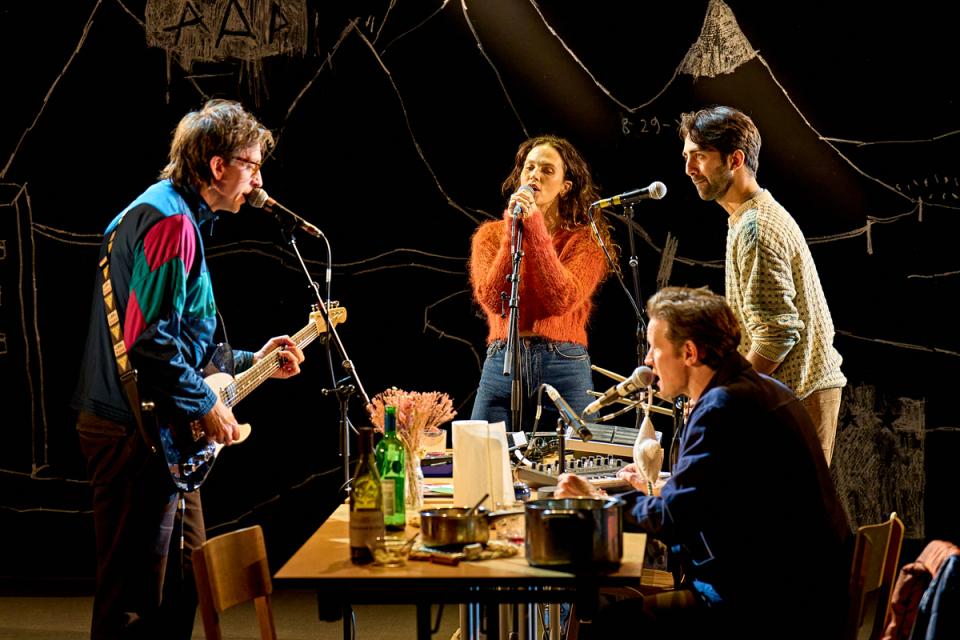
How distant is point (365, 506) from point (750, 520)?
79 centimetres

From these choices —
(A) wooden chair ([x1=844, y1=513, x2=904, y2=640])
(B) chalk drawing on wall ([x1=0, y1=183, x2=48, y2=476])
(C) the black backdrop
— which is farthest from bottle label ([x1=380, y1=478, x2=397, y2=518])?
(B) chalk drawing on wall ([x1=0, y1=183, x2=48, y2=476])

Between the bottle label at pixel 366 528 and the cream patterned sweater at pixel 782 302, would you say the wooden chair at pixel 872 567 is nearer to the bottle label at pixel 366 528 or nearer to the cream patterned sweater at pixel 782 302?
the cream patterned sweater at pixel 782 302

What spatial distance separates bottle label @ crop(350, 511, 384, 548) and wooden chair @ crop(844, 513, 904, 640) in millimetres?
1097

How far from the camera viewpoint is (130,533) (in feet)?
7.80

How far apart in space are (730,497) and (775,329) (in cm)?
107

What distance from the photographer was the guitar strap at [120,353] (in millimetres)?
2393

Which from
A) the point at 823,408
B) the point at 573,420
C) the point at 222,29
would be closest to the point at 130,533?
the point at 573,420

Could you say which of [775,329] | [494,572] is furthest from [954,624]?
[775,329]

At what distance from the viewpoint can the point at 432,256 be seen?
14.2 ft

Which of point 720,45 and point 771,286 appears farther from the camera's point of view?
point 720,45

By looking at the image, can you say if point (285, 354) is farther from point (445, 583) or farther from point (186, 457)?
point (445, 583)

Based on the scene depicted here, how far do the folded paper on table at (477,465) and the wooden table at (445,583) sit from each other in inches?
12.7

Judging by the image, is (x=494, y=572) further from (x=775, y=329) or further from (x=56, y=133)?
(x=56, y=133)

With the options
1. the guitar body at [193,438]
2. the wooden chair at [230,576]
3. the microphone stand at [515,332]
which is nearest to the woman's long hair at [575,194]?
the microphone stand at [515,332]
